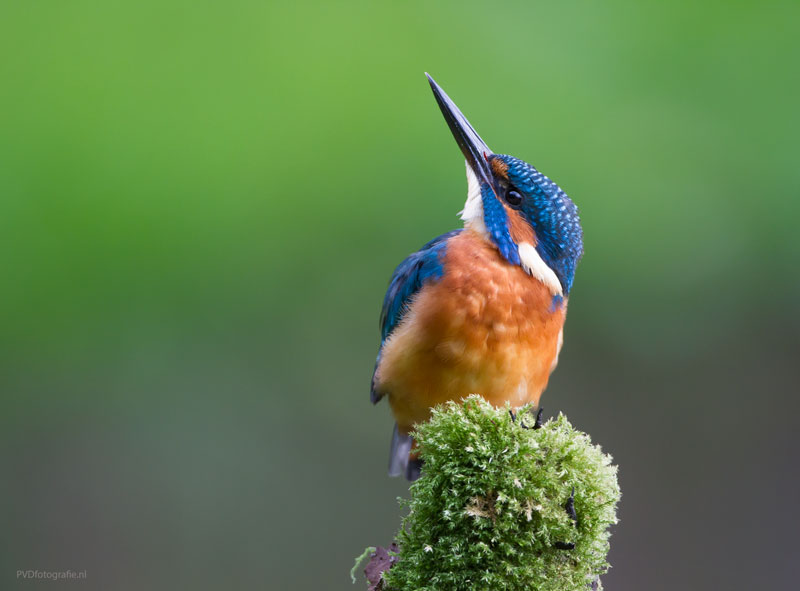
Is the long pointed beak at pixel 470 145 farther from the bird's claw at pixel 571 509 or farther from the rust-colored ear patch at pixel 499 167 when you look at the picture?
the bird's claw at pixel 571 509

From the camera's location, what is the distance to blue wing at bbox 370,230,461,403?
276 cm

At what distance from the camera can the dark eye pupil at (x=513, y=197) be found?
2727 millimetres

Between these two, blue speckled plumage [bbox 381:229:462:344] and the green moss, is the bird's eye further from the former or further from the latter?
the green moss

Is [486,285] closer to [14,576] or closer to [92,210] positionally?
[92,210]

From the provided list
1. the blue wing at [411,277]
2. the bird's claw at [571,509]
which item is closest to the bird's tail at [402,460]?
the blue wing at [411,277]

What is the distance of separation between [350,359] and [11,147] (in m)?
2.58

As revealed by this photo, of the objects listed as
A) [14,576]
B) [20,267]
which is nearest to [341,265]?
[20,267]

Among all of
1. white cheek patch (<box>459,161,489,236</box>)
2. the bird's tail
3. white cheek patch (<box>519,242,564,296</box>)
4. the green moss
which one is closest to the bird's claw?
the green moss

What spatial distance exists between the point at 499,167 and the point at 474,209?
18cm

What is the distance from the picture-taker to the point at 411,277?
286 centimetres

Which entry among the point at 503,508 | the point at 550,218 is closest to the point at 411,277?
the point at 550,218

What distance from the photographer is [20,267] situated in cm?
473

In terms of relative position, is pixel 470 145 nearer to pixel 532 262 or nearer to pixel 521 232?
pixel 521 232

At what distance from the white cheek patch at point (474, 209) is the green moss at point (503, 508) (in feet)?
3.73
